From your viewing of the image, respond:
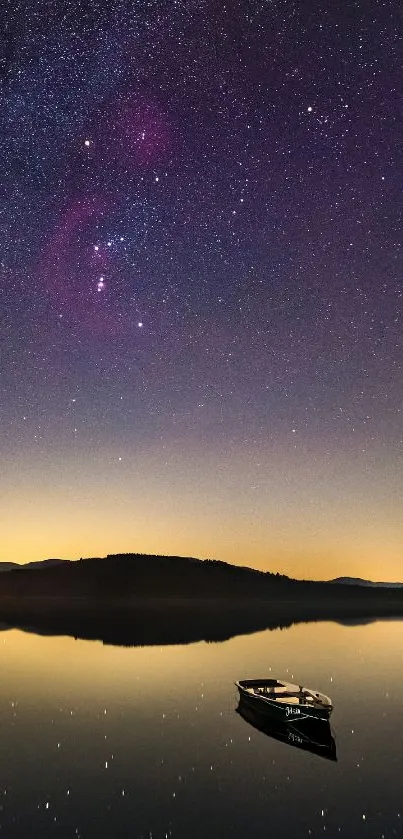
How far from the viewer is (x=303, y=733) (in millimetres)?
32812

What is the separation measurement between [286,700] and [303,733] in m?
3.98

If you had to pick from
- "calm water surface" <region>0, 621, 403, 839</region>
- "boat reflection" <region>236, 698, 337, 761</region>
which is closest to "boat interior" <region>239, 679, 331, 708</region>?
"boat reflection" <region>236, 698, 337, 761</region>

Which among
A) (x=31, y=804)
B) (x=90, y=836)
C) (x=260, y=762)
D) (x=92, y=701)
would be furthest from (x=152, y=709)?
(x=90, y=836)

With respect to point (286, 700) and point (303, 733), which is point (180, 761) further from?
point (286, 700)

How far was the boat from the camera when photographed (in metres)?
31.5

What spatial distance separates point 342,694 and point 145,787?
2844cm

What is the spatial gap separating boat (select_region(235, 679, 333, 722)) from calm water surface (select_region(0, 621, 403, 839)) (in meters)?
1.62

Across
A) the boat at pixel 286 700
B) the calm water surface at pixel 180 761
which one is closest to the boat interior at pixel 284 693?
the boat at pixel 286 700

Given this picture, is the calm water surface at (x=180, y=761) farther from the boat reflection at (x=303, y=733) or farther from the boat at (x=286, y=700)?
the boat at (x=286, y=700)

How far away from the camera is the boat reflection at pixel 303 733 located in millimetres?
31270

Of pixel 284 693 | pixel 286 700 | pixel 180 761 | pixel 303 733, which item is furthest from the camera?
pixel 284 693

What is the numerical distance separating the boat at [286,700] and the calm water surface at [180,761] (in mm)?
1615

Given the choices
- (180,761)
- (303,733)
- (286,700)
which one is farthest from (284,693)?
(180,761)

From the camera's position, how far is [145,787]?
25844 mm
